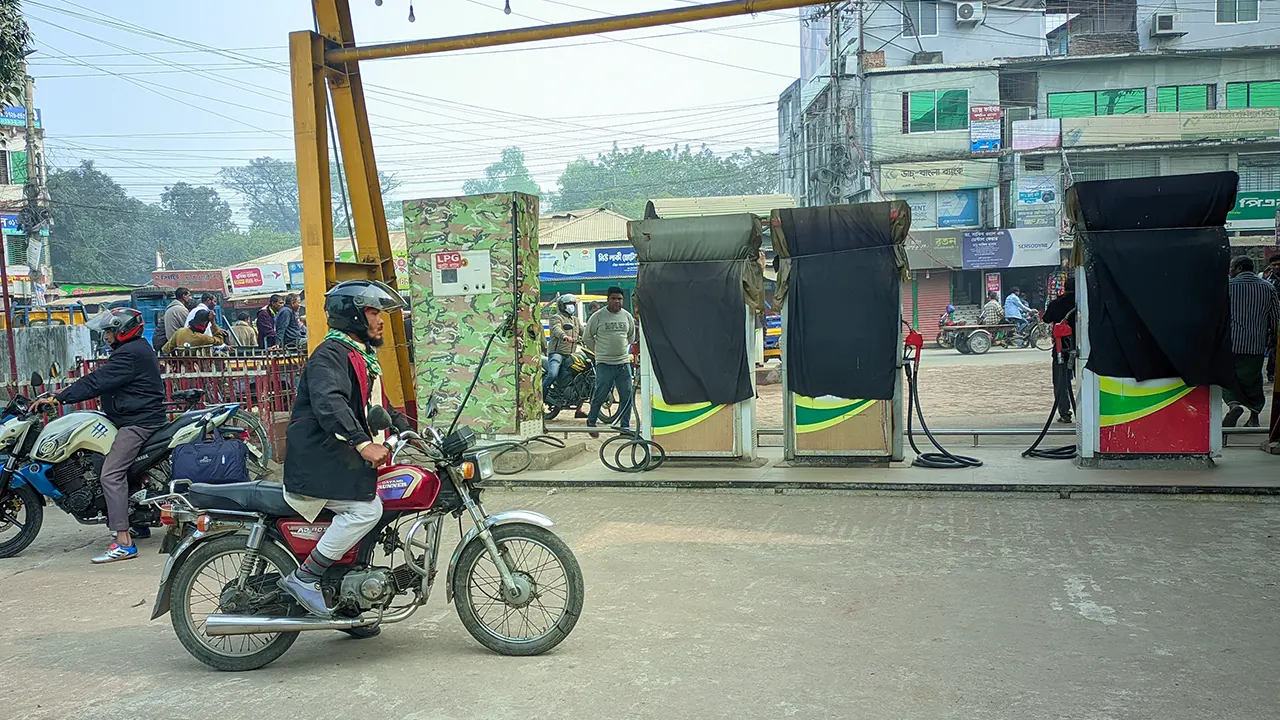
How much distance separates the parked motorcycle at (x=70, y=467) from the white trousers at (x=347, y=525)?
134 inches

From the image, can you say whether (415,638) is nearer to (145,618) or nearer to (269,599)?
(269,599)

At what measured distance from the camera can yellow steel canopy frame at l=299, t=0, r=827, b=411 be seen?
31.5 feet

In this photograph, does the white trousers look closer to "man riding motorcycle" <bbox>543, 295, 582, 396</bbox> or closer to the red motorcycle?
the red motorcycle

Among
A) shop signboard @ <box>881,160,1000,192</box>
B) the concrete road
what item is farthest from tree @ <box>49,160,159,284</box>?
the concrete road

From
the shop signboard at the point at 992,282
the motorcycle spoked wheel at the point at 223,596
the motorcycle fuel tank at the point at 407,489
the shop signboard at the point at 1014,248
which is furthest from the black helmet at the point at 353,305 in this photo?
the shop signboard at the point at 992,282

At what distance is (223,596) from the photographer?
4.94 metres

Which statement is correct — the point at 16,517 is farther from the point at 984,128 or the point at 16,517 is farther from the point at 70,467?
the point at 984,128

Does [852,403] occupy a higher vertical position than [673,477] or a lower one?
higher

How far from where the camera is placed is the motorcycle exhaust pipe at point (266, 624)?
485 centimetres

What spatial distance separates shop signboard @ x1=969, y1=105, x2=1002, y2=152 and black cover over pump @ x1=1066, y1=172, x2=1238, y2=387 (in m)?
30.5

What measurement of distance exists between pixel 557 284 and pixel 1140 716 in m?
34.4

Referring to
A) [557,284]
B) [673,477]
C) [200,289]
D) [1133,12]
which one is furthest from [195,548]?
[1133,12]

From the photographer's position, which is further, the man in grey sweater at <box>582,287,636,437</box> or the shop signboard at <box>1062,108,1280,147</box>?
the shop signboard at <box>1062,108,1280,147</box>

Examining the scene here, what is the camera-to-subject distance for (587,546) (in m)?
7.45
